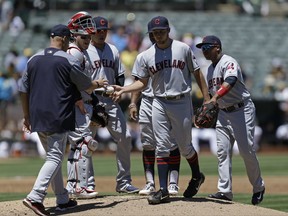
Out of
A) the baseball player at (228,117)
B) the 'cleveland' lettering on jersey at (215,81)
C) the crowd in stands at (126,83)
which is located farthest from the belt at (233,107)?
the crowd in stands at (126,83)

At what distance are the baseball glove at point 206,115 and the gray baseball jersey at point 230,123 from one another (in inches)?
15.6

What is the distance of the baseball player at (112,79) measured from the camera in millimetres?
10414

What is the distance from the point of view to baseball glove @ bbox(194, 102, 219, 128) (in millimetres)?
9602

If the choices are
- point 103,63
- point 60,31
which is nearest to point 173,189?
point 103,63

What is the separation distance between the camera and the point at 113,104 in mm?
10531

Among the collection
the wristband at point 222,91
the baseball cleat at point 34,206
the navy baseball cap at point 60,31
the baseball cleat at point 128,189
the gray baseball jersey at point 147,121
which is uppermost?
the navy baseball cap at point 60,31

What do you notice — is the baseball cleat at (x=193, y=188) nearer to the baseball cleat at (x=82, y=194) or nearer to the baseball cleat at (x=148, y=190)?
the baseball cleat at (x=148, y=190)

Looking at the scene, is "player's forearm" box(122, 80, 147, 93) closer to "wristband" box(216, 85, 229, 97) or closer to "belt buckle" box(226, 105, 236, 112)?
"wristband" box(216, 85, 229, 97)

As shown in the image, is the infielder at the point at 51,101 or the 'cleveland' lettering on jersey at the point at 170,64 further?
the 'cleveland' lettering on jersey at the point at 170,64

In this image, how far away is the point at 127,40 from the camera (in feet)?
81.5

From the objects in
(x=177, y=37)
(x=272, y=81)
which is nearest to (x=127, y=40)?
(x=177, y=37)

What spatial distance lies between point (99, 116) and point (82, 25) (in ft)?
3.70

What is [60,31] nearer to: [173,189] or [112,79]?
[112,79]

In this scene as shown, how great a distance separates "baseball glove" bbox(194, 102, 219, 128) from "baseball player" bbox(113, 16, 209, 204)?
12cm
